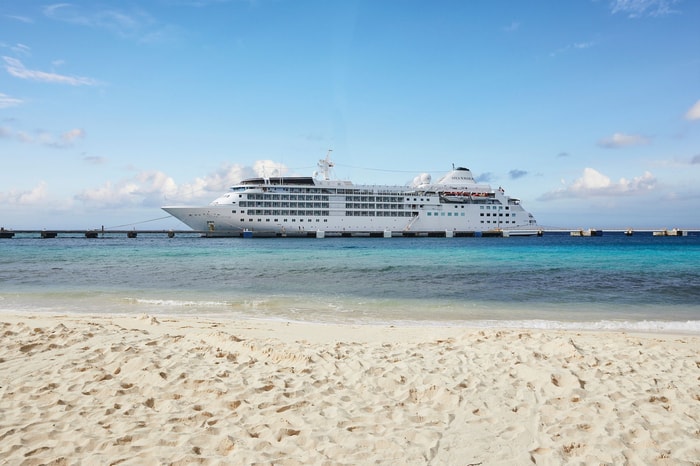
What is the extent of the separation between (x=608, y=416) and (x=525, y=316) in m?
6.47

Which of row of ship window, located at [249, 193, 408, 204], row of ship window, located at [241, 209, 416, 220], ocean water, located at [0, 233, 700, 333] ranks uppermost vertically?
row of ship window, located at [249, 193, 408, 204]

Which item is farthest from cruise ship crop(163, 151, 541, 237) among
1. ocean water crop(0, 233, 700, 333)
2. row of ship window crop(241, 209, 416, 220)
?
ocean water crop(0, 233, 700, 333)

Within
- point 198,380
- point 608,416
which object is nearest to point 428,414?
point 608,416

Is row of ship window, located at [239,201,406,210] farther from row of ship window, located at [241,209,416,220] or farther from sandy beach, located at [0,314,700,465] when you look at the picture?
sandy beach, located at [0,314,700,465]

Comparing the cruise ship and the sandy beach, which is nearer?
the sandy beach

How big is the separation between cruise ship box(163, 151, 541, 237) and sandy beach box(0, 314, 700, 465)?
54.3 metres

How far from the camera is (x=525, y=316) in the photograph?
32.3 ft

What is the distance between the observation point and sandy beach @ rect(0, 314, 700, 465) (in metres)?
3.05

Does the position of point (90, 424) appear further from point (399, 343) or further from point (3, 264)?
point (3, 264)

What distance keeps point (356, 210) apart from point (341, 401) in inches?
2404

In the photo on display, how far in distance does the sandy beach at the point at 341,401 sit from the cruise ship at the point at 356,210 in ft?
178

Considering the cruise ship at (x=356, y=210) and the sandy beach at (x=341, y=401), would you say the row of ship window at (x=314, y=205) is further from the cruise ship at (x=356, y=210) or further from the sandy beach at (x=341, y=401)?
the sandy beach at (x=341, y=401)

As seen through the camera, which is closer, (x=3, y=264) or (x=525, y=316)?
(x=525, y=316)

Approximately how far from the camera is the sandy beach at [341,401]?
305 cm
